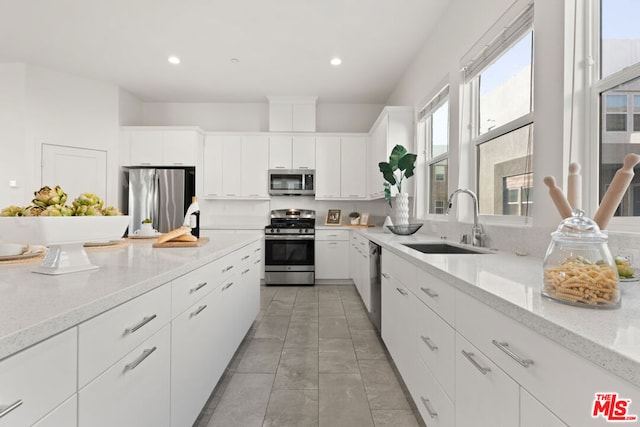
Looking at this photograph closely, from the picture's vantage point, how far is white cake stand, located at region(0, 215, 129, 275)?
1.04 metres

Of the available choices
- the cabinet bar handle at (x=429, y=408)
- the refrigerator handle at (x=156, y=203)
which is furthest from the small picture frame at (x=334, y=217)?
the cabinet bar handle at (x=429, y=408)

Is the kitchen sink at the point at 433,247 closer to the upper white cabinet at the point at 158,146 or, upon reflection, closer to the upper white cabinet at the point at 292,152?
the upper white cabinet at the point at 292,152

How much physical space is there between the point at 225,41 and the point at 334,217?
302 cm

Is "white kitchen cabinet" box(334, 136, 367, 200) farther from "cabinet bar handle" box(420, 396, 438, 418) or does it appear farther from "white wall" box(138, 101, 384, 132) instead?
"cabinet bar handle" box(420, 396, 438, 418)

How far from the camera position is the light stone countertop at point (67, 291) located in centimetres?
63

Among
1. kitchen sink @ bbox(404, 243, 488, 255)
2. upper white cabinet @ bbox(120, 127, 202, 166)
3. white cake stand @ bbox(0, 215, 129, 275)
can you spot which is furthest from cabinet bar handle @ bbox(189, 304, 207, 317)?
upper white cabinet @ bbox(120, 127, 202, 166)

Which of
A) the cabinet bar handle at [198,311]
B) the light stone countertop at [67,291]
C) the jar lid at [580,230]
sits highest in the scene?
the jar lid at [580,230]

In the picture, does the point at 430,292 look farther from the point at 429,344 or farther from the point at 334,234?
the point at 334,234

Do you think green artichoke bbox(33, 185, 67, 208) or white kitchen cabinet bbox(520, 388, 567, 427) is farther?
green artichoke bbox(33, 185, 67, 208)

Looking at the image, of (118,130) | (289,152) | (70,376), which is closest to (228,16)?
(289,152)

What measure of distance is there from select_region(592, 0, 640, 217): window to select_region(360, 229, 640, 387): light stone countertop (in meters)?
0.58

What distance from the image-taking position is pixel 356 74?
14.6 feet

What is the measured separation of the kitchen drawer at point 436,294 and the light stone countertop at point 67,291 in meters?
1.07

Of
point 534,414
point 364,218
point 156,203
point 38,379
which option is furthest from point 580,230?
point 156,203
